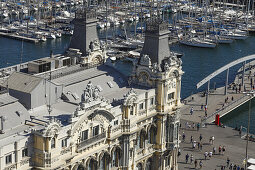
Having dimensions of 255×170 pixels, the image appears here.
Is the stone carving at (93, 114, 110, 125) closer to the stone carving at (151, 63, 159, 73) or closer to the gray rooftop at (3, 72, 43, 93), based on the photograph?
the gray rooftop at (3, 72, 43, 93)

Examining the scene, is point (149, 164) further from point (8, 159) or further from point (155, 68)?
point (8, 159)

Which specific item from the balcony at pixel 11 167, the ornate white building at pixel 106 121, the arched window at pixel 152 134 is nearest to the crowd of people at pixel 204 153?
the ornate white building at pixel 106 121

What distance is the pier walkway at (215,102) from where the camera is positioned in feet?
469

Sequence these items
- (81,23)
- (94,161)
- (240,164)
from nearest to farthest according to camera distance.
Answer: (94,161) → (81,23) → (240,164)

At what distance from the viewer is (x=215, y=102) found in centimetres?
15462

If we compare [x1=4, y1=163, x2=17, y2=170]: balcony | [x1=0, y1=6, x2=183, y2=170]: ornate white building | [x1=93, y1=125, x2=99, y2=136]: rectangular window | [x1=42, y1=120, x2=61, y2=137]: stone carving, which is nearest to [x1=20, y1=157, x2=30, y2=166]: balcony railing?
[x1=0, y1=6, x2=183, y2=170]: ornate white building

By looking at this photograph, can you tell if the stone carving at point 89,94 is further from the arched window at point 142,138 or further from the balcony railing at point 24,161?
the arched window at point 142,138

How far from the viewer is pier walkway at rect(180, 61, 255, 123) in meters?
143

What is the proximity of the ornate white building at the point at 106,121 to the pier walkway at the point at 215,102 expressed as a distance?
33286mm

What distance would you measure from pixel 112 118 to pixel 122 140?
6013 mm

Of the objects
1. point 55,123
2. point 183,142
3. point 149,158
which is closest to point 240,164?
point 183,142

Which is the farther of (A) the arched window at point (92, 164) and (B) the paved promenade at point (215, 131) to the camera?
(B) the paved promenade at point (215, 131)

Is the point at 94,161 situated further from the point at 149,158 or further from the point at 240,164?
the point at 240,164

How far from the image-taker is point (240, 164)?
388ft
